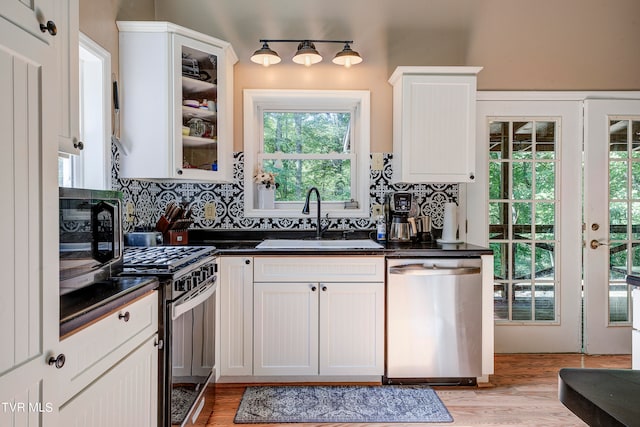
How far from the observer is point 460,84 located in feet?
8.76

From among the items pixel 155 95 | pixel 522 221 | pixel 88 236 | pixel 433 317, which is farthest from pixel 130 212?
pixel 522 221

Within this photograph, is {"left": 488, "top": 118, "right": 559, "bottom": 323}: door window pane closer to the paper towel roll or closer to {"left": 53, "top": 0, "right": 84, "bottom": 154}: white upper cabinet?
the paper towel roll

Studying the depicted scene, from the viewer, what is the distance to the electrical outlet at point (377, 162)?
301 cm

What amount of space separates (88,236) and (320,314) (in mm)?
1414

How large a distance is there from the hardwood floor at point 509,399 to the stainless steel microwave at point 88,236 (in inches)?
37.6

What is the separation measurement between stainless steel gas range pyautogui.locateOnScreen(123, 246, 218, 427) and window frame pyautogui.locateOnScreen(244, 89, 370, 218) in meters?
0.95

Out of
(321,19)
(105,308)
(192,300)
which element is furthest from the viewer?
(321,19)

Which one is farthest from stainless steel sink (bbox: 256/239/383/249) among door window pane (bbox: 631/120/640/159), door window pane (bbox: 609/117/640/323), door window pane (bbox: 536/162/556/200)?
door window pane (bbox: 631/120/640/159)

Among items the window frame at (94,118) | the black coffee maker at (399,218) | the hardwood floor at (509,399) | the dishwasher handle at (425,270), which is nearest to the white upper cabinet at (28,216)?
the hardwood floor at (509,399)

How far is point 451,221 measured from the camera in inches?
108

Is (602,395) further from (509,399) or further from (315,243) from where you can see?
(315,243)

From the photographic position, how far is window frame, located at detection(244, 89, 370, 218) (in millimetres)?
2980

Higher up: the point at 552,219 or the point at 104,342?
the point at 552,219

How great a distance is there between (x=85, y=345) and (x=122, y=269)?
0.53 metres
